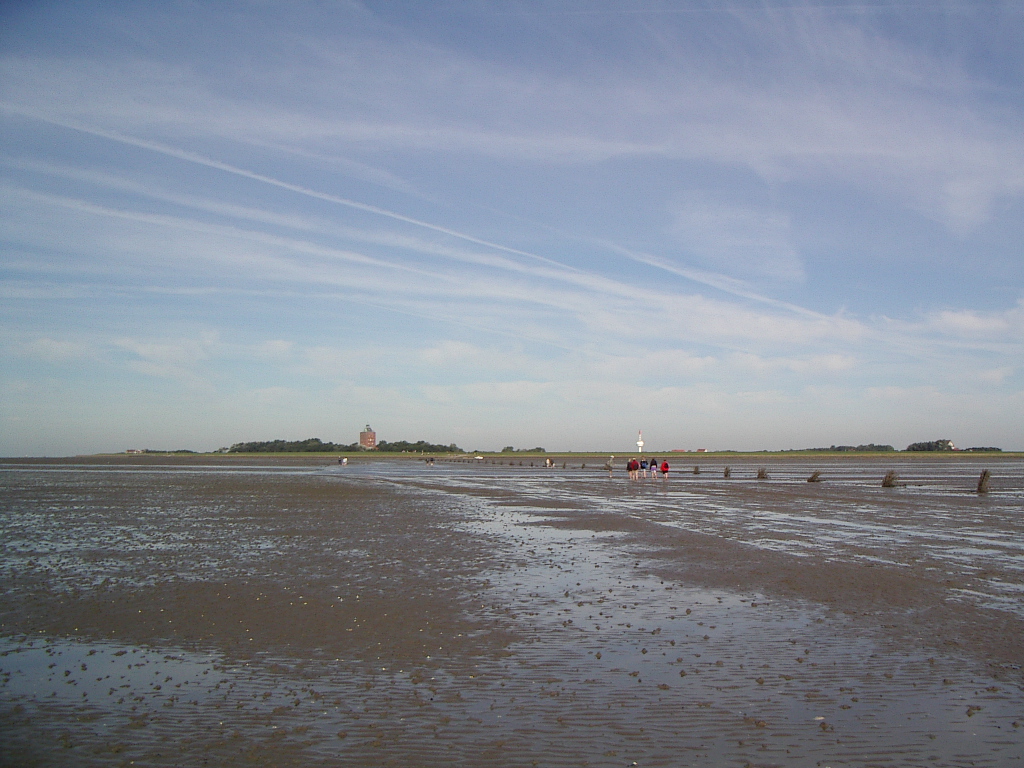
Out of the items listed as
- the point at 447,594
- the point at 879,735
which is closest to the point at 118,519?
the point at 447,594

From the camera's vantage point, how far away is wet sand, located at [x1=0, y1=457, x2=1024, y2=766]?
623 centimetres

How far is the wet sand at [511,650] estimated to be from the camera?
6.23 meters

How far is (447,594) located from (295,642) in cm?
339

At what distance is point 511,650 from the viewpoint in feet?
29.2

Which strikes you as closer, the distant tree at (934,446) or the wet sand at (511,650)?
the wet sand at (511,650)

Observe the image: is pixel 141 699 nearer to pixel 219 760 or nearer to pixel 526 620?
pixel 219 760

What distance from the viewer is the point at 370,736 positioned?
6344 millimetres

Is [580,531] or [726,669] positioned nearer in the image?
[726,669]

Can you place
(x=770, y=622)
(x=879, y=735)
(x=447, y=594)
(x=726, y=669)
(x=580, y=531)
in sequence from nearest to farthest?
(x=879, y=735) < (x=726, y=669) < (x=770, y=622) < (x=447, y=594) < (x=580, y=531)

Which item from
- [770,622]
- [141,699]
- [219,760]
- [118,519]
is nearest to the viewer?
[219,760]

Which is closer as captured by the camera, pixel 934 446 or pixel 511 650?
pixel 511 650

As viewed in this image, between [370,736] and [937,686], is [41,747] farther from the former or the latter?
[937,686]

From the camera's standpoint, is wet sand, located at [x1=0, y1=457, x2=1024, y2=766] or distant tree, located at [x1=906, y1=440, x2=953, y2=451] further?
distant tree, located at [x1=906, y1=440, x2=953, y2=451]

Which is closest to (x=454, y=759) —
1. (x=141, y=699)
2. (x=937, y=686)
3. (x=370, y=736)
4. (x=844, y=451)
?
(x=370, y=736)
